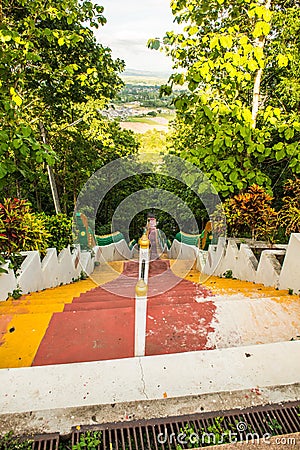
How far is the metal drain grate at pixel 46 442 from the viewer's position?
124 centimetres

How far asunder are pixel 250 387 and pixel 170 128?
1149cm

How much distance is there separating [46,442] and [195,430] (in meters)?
0.65

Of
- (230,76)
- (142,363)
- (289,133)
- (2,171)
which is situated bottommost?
(142,363)

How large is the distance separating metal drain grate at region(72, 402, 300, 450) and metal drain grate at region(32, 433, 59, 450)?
8 cm

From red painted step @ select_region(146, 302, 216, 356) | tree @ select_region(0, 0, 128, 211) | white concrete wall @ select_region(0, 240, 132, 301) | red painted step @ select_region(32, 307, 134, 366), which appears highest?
tree @ select_region(0, 0, 128, 211)

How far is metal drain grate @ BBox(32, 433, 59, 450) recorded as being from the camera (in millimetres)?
1239

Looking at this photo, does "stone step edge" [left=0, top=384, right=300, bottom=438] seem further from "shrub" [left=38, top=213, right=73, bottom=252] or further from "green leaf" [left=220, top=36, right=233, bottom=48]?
"shrub" [left=38, top=213, right=73, bottom=252]

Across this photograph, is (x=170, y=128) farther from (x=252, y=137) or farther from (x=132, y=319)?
(x=132, y=319)

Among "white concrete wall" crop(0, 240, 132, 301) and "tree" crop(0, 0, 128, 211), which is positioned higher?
"tree" crop(0, 0, 128, 211)

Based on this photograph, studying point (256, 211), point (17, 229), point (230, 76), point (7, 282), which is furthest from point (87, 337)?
point (230, 76)

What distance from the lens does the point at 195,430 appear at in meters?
1.33

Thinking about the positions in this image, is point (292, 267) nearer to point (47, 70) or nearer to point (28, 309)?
point (28, 309)

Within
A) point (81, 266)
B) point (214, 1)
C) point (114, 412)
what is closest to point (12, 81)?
Result: point (214, 1)

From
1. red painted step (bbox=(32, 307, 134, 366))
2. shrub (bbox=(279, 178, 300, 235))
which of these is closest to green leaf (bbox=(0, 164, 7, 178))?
red painted step (bbox=(32, 307, 134, 366))
